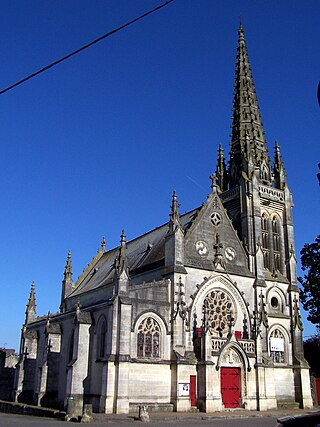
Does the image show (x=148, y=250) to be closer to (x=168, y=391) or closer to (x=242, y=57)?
(x=168, y=391)

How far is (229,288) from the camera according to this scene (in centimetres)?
3791

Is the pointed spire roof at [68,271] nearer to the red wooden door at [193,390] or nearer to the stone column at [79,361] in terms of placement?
the stone column at [79,361]

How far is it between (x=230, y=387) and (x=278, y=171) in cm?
2140

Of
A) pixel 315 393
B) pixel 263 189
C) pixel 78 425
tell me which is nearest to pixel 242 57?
pixel 263 189

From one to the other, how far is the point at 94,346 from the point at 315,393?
20.2 metres

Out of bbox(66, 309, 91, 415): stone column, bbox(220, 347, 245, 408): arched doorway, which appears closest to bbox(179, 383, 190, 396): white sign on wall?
bbox(220, 347, 245, 408): arched doorway

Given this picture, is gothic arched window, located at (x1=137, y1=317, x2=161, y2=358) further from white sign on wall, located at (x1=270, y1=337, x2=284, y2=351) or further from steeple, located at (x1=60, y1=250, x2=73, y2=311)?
steeple, located at (x1=60, y1=250, x2=73, y2=311)

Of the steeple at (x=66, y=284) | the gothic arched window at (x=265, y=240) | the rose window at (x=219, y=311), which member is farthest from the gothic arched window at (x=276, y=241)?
the steeple at (x=66, y=284)

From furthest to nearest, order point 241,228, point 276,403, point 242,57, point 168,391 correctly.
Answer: point 242,57 → point 241,228 → point 276,403 → point 168,391

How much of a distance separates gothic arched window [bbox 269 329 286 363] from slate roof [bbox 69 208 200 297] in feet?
37.4

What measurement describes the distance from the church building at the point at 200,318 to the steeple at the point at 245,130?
5.2 inches

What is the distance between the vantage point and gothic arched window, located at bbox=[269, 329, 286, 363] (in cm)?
3899

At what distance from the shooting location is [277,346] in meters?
39.4

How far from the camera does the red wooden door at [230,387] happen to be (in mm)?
33625
